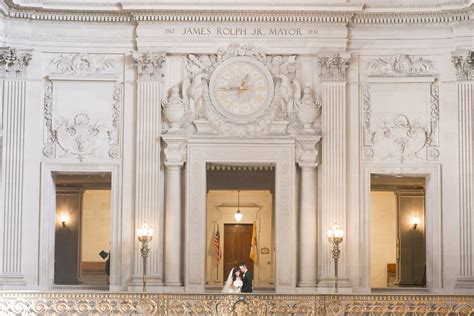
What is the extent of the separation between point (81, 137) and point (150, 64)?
2593mm

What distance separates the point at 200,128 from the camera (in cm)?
2798

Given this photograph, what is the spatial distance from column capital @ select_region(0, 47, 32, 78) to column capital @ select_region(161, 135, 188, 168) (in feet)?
13.3

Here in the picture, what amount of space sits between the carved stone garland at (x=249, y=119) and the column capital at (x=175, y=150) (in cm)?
23

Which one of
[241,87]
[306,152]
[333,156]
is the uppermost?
[241,87]

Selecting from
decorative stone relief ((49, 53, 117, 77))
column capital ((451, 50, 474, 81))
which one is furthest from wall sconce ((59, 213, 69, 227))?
column capital ((451, 50, 474, 81))

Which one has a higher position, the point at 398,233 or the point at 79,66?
the point at 79,66

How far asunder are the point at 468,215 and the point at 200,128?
7161 millimetres

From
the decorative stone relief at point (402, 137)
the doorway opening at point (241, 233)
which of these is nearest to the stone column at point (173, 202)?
the decorative stone relief at point (402, 137)

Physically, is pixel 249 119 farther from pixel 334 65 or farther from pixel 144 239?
pixel 144 239

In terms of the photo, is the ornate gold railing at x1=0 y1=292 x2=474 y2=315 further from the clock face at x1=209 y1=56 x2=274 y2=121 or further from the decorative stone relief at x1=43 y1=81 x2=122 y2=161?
the clock face at x1=209 y1=56 x2=274 y2=121

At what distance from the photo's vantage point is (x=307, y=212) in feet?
90.9

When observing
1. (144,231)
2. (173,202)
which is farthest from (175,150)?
(144,231)

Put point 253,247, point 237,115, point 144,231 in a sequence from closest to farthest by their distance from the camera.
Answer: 1. point 144,231
2. point 237,115
3. point 253,247

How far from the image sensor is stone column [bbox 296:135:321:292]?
2755 cm
